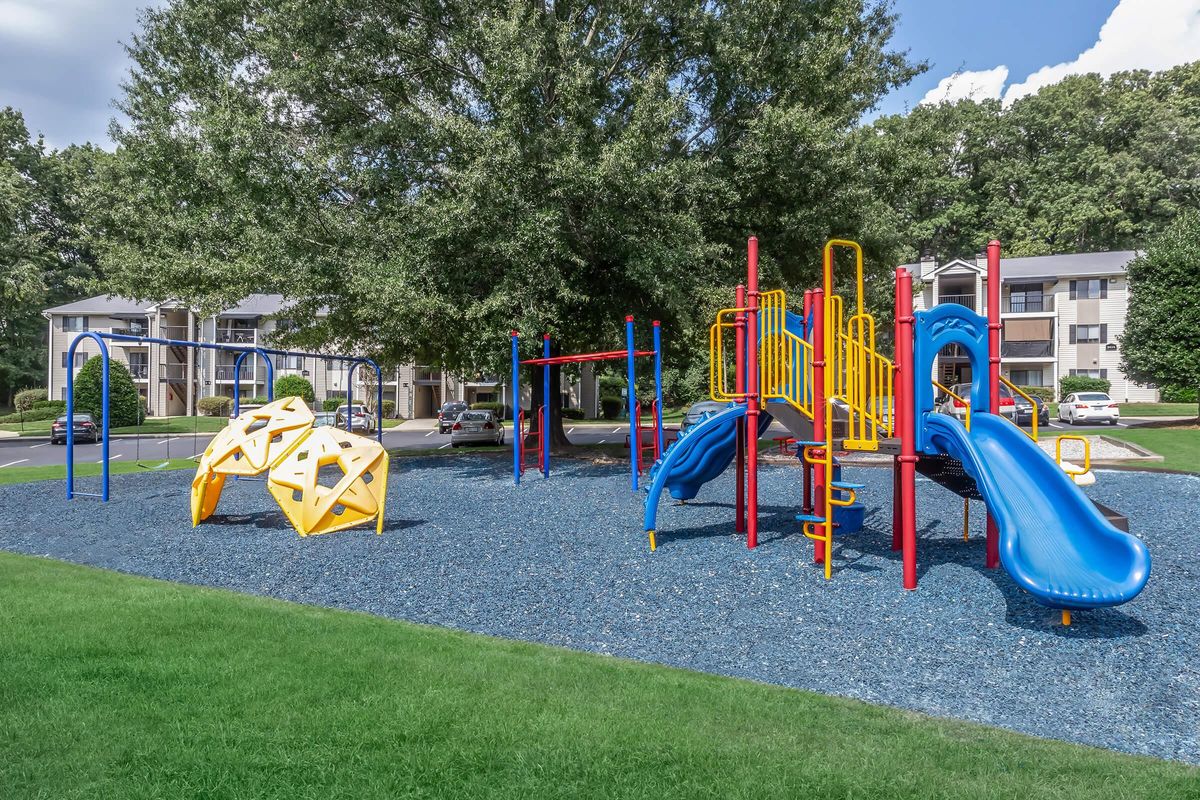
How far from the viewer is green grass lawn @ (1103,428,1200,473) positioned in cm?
1725

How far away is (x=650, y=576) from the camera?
26.3ft

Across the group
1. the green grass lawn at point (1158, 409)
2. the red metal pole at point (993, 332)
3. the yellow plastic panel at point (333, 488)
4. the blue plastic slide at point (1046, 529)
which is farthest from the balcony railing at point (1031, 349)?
the yellow plastic panel at point (333, 488)

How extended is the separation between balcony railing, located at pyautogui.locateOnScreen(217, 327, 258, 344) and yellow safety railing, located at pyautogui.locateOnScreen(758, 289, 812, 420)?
5154 cm

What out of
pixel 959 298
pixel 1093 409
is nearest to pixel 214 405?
pixel 959 298

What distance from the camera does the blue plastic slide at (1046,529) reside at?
5.65 m

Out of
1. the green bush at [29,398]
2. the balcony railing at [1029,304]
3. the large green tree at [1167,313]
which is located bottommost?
the green bush at [29,398]

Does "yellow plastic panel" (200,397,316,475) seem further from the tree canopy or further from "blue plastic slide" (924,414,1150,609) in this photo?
"blue plastic slide" (924,414,1150,609)

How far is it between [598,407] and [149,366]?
104ft

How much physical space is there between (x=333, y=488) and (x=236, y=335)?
48.7 metres

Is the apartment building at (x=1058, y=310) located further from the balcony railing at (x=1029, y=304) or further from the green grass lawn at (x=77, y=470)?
the green grass lawn at (x=77, y=470)

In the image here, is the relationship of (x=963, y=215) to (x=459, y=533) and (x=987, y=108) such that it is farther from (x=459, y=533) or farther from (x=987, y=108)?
(x=459, y=533)

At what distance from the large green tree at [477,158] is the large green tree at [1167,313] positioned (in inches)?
613

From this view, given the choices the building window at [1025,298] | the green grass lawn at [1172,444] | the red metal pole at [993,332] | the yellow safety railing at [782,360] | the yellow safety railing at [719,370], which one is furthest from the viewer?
the building window at [1025,298]

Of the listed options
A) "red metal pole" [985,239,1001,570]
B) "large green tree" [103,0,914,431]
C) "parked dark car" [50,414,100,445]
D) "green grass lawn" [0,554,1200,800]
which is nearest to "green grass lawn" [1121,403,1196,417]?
"large green tree" [103,0,914,431]
